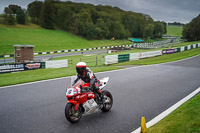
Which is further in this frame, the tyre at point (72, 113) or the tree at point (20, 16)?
the tree at point (20, 16)

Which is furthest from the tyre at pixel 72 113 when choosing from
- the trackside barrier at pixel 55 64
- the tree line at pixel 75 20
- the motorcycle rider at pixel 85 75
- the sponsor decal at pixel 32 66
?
Result: the tree line at pixel 75 20

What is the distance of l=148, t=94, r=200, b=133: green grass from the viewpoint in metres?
4.94

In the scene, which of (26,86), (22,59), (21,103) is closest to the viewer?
(21,103)

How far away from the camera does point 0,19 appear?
73125mm

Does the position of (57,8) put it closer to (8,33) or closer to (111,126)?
(8,33)

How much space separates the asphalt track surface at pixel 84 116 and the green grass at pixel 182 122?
0.67 m

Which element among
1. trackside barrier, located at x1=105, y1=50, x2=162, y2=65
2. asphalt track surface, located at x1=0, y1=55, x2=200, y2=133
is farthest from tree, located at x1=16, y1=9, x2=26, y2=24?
asphalt track surface, located at x1=0, y1=55, x2=200, y2=133

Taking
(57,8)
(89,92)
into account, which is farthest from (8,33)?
(89,92)

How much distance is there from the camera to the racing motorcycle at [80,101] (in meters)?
5.57

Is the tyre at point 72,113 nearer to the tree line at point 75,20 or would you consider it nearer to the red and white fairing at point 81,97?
the red and white fairing at point 81,97

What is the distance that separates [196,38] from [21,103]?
310 feet

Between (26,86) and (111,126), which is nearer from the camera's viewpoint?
(111,126)

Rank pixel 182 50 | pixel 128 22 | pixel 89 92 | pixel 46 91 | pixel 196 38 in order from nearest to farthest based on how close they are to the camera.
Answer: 1. pixel 89 92
2. pixel 46 91
3. pixel 182 50
4. pixel 196 38
5. pixel 128 22

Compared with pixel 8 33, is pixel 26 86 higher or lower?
lower
